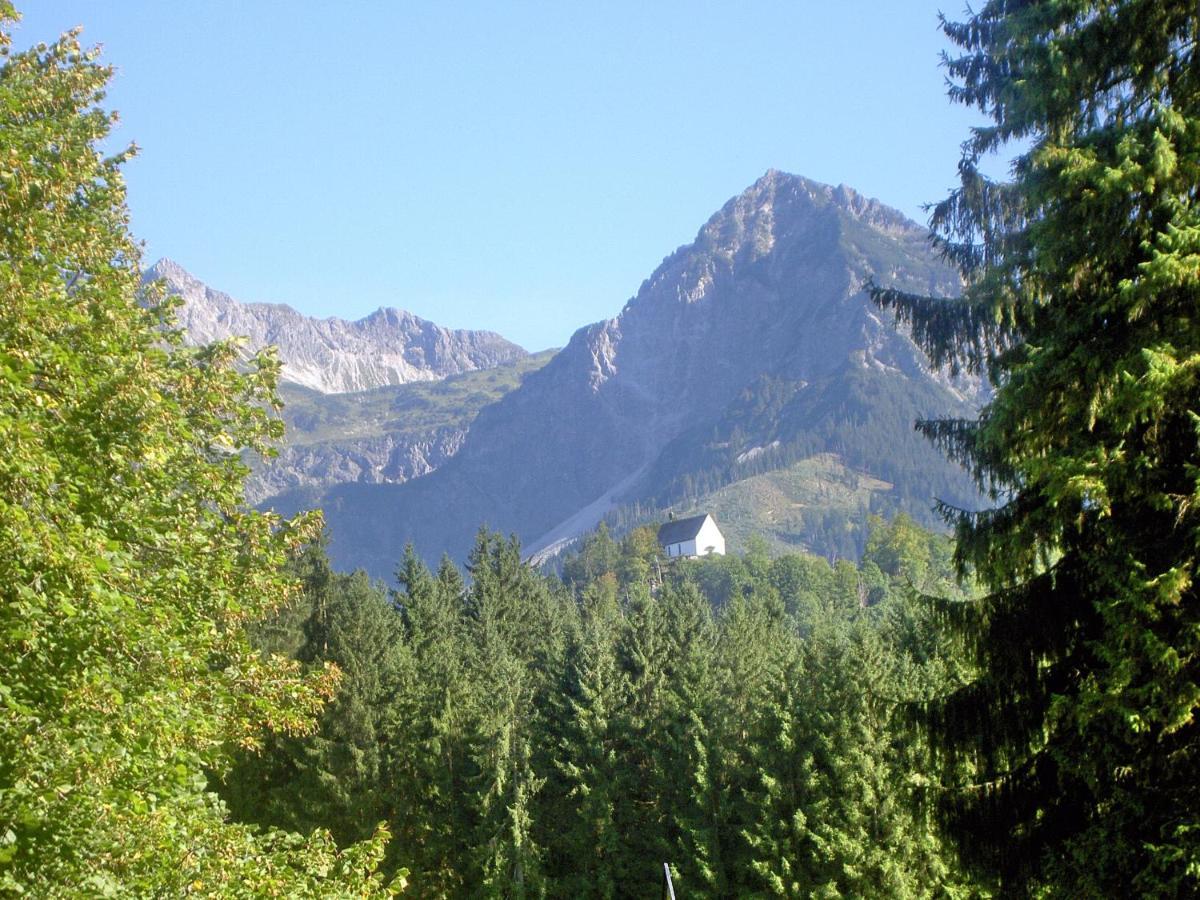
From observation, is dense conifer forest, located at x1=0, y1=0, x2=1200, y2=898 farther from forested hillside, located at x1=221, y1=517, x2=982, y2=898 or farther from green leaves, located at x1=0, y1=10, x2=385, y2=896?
forested hillside, located at x1=221, y1=517, x2=982, y2=898

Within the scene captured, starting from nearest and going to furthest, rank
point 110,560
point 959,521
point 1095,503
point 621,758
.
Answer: point 1095,503
point 110,560
point 959,521
point 621,758

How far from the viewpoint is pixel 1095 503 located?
A: 8508mm

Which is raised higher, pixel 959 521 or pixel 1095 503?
pixel 959 521

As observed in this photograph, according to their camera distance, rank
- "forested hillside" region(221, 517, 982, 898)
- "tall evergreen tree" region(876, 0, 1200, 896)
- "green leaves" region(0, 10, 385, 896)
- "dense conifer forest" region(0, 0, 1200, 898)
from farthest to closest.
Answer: "forested hillside" region(221, 517, 982, 898), "green leaves" region(0, 10, 385, 896), "dense conifer forest" region(0, 0, 1200, 898), "tall evergreen tree" region(876, 0, 1200, 896)

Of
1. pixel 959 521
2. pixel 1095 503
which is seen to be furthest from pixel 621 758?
pixel 1095 503

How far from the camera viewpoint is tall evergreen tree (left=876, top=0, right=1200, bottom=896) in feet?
26.1

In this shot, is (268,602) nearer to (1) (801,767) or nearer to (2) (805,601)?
(1) (801,767)

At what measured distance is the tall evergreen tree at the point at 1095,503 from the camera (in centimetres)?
796

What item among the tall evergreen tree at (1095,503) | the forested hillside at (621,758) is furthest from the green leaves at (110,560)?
the forested hillside at (621,758)

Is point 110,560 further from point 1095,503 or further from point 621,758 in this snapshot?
point 621,758

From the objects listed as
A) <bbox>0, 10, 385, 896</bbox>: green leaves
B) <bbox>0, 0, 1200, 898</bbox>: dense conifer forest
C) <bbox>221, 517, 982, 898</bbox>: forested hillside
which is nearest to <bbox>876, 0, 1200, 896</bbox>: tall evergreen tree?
<bbox>0, 0, 1200, 898</bbox>: dense conifer forest

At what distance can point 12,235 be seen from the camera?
448 inches

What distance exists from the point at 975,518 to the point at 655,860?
78.4ft

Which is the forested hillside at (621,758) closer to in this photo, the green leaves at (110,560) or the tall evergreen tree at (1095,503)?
the tall evergreen tree at (1095,503)
